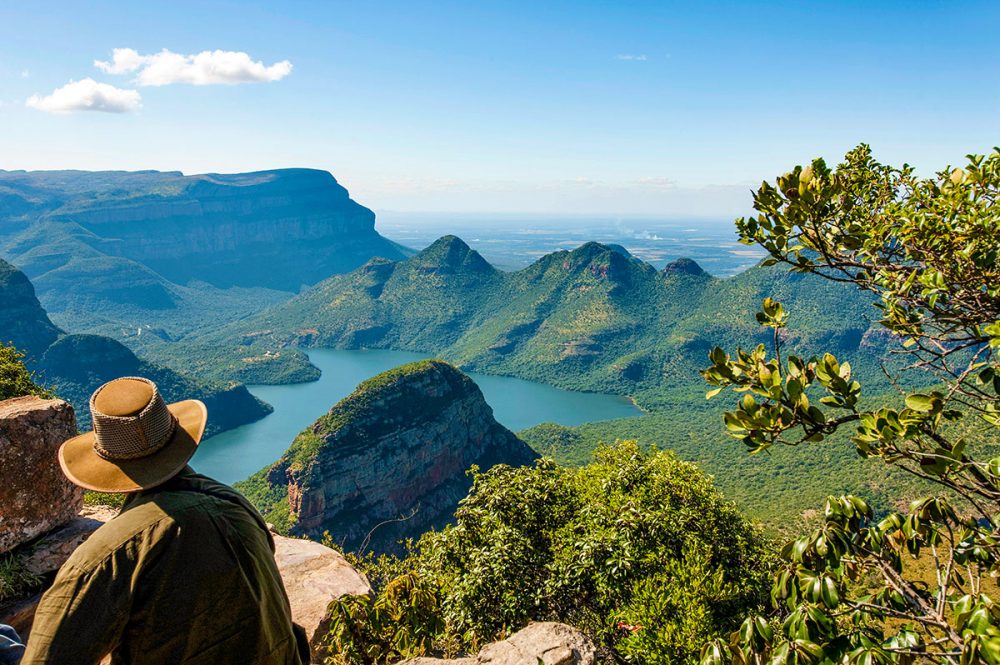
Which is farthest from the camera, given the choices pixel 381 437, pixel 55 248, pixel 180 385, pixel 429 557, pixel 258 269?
pixel 258 269

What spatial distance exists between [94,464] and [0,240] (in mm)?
222298

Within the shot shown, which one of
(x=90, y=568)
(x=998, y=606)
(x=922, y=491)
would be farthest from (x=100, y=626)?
(x=922, y=491)

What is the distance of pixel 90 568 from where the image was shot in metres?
2.04

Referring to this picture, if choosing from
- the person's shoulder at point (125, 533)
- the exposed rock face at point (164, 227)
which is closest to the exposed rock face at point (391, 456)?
the person's shoulder at point (125, 533)

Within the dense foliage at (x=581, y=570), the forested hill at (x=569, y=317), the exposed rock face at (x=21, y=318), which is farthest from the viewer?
the forested hill at (x=569, y=317)

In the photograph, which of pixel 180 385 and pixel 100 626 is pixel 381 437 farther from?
pixel 180 385

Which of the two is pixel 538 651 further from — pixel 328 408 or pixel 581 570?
pixel 328 408

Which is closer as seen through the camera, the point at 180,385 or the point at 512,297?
the point at 180,385

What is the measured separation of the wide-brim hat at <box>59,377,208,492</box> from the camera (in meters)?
2.26

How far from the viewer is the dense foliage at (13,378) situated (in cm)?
1226

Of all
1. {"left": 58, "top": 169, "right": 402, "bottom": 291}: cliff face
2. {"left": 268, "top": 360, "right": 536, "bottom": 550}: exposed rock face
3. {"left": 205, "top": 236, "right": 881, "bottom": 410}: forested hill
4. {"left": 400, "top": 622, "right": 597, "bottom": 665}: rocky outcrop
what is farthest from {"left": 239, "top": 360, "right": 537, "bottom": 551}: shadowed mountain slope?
{"left": 58, "top": 169, "right": 402, "bottom": 291}: cliff face

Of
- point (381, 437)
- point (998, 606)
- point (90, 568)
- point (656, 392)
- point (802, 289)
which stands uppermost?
point (998, 606)

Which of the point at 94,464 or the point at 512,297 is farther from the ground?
the point at 94,464

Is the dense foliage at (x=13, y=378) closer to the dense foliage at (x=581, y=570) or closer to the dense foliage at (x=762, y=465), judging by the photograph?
the dense foliage at (x=581, y=570)
